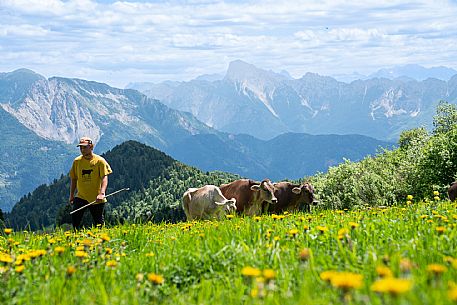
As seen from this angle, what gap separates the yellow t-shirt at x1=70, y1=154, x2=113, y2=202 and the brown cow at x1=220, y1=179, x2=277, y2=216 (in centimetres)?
866

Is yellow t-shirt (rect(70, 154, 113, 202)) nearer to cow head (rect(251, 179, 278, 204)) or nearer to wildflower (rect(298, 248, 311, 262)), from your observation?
cow head (rect(251, 179, 278, 204))

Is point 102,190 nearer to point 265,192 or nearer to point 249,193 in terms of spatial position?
point 265,192

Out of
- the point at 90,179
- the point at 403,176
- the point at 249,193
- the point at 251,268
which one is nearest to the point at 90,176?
the point at 90,179

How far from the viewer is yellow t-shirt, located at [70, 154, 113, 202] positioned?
Answer: 1508 centimetres

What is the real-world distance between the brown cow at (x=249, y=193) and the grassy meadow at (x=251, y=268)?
1539 cm

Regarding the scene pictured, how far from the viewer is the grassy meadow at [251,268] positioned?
154 inches

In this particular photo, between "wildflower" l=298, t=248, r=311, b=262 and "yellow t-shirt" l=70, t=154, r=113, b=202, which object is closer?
"wildflower" l=298, t=248, r=311, b=262

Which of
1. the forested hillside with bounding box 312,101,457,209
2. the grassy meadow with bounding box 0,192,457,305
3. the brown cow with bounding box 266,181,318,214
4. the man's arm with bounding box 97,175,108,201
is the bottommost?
the forested hillside with bounding box 312,101,457,209

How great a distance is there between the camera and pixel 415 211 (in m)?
8.59

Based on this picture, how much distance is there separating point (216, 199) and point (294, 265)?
1701 cm

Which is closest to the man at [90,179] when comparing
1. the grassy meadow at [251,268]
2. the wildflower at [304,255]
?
the grassy meadow at [251,268]

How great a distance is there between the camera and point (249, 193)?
76.7 ft

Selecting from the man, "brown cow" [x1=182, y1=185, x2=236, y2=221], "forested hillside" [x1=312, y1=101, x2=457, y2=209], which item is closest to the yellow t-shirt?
the man

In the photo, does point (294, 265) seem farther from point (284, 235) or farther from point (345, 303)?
point (345, 303)
